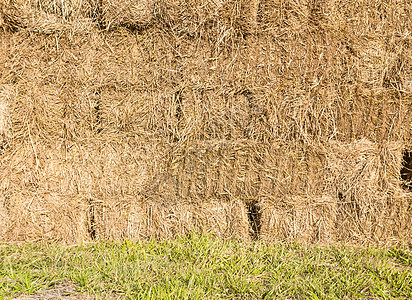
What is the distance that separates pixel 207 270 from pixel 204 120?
4.60 feet

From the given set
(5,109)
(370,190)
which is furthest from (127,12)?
(370,190)

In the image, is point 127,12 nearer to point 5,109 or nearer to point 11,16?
point 11,16

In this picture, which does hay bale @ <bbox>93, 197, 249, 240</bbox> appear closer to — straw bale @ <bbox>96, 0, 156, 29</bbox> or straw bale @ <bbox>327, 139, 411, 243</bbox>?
straw bale @ <bbox>327, 139, 411, 243</bbox>

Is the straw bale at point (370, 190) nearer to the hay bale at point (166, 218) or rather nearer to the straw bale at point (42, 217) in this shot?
the hay bale at point (166, 218)

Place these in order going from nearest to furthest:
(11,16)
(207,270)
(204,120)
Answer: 1. (207,270)
2. (11,16)
3. (204,120)

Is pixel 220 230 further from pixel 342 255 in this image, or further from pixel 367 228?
pixel 367 228

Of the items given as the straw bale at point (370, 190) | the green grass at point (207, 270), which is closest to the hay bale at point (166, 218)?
the green grass at point (207, 270)

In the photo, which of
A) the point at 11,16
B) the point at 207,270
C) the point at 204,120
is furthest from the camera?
the point at 204,120

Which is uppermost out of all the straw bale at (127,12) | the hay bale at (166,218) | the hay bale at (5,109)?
the straw bale at (127,12)

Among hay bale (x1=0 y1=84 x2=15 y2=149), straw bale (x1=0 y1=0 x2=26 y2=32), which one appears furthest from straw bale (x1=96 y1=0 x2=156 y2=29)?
hay bale (x1=0 y1=84 x2=15 y2=149)

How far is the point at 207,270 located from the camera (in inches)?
106

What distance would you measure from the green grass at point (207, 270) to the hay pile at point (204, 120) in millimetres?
262

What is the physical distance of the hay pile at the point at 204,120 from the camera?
3.30 metres

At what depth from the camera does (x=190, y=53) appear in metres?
3.37
